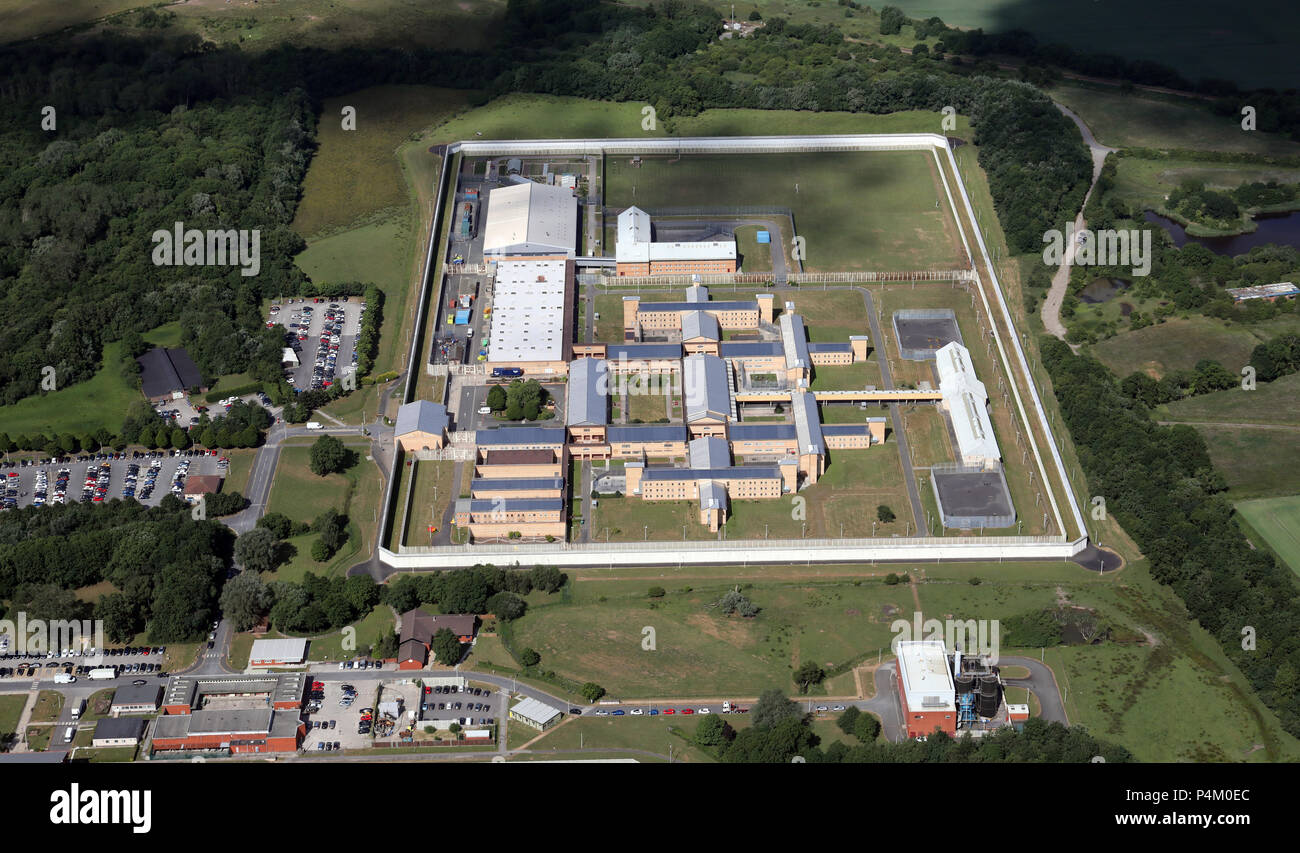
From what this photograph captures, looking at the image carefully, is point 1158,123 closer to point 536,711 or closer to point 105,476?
point 536,711

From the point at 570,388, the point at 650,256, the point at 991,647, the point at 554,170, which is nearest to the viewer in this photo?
the point at 991,647

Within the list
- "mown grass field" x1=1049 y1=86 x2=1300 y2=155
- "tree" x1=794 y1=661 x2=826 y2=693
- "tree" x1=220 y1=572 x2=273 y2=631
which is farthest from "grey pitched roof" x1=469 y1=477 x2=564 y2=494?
"mown grass field" x1=1049 y1=86 x2=1300 y2=155

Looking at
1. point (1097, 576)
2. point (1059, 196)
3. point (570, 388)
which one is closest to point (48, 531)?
point (570, 388)

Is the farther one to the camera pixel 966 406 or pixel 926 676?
pixel 966 406

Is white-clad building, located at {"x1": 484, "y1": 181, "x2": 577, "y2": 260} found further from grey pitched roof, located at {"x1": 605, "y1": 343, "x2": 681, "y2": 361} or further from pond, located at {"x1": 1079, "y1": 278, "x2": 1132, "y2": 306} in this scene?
pond, located at {"x1": 1079, "y1": 278, "x2": 1132, "y2": 306}

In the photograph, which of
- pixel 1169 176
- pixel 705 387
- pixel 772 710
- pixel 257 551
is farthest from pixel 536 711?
pixel 1169 176

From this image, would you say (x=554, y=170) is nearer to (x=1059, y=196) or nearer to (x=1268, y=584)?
(x=1059, y=196)
